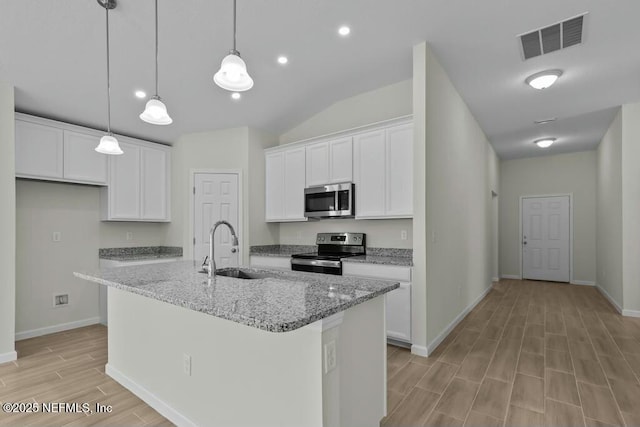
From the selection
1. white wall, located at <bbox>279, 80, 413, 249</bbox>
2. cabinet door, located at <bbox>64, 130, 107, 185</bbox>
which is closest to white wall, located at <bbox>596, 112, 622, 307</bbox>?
white wall, located at <bbox>279, 80, 413, 249</bbox>

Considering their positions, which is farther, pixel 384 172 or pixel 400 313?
pixel 384 172

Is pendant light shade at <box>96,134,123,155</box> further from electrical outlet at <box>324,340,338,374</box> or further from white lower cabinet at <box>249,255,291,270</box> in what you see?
white lower cabinet at <box>249,255,291,270</box>

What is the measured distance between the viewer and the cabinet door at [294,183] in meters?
4.50

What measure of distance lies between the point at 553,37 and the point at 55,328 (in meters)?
6.02

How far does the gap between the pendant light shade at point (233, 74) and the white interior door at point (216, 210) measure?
9.71 feet

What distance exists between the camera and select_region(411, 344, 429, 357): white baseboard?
9.89 ft

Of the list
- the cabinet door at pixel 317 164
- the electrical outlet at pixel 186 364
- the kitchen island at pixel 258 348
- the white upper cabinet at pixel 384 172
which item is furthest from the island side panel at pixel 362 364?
the cabinet door at pixel 317 164

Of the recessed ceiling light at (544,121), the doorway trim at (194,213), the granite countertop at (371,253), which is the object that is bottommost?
the granite countertop at (371,253)

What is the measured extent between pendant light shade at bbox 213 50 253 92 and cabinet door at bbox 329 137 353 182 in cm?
228

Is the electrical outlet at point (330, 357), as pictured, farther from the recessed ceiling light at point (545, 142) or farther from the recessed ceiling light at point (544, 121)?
the recessed ceiling light at point (545, 142)

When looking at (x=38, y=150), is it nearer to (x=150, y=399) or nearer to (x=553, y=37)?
(x=150, y=399)

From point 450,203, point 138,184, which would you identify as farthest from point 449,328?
point 138,184

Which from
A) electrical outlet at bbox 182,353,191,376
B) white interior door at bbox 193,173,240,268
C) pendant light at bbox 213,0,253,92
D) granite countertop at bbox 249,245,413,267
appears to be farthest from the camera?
white interior door at bbox 193,173,240,268

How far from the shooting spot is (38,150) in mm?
3607
